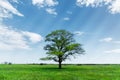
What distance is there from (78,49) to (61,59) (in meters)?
6.35

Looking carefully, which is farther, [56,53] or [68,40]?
[68,40]

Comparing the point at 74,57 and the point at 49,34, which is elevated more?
the point at 49,34

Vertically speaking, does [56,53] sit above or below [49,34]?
below

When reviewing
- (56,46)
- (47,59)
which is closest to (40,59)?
(47,59)

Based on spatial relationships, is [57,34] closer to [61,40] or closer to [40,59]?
[61,40]

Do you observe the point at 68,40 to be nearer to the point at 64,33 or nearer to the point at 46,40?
the point at 64,33

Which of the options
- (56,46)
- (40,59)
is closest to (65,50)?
(56,46)

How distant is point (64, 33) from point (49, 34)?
4899 mm

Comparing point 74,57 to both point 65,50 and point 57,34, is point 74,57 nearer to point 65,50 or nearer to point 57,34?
point 65,50

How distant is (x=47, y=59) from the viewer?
2736 inches

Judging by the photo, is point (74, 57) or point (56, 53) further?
point (74, 57)

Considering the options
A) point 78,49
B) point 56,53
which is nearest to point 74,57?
point 78,49

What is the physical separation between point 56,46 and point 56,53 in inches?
189

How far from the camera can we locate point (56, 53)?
67000 mm
